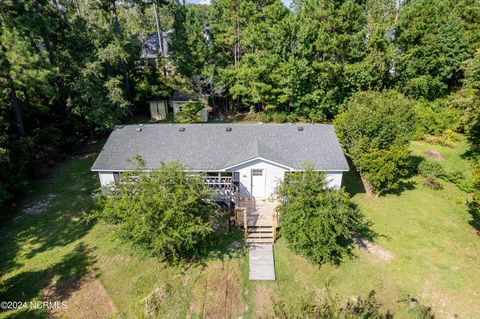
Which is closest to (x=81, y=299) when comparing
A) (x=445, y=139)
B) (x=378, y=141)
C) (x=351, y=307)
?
(x=351, y=307)

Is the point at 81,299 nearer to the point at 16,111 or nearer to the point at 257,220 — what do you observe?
the point at 257,220

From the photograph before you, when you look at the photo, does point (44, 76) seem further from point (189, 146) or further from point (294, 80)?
point (294, 80)

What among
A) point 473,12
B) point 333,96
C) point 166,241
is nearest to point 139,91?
point 333,96

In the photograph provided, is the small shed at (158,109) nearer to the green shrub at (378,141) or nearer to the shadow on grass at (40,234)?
the shadow on grass at (40,234)

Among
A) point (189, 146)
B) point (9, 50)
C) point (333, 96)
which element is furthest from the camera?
point (333, 96)

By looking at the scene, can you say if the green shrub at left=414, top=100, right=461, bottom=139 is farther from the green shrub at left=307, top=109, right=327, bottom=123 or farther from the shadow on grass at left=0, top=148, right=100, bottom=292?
the shadow on grass at left=0, top=148, right=100, bottom=292

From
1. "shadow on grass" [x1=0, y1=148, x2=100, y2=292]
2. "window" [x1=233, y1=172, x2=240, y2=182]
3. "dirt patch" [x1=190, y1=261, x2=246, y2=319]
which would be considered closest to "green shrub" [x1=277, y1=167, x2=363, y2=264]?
"dirt patch" [x1=190, y1=261, x2=246, y2=319]

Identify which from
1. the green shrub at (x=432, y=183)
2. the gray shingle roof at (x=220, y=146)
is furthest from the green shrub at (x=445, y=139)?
the gray shingle roof at (x=220, y=146)
